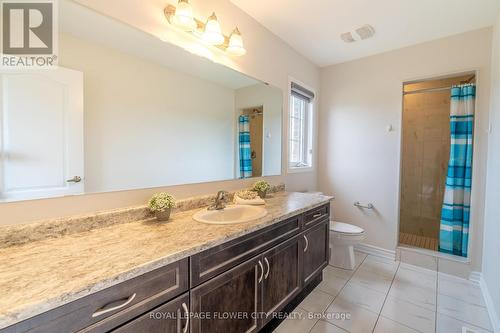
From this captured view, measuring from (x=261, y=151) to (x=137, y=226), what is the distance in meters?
1.33

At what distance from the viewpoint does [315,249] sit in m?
1.91

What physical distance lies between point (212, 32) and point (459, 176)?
2.75 metres

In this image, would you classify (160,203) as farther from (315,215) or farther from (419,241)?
(419,241)

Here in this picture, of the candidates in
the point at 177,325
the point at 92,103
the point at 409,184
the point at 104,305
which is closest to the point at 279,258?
the point at 177,325

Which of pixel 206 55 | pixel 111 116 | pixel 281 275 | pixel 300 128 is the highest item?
pixel 206 55

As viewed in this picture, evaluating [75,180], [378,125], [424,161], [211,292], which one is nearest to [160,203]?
[75,180]

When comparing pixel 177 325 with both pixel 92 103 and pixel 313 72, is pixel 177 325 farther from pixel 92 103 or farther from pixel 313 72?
pixel 313 72

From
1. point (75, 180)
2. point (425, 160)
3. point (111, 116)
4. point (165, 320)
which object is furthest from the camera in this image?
point (425, 160)

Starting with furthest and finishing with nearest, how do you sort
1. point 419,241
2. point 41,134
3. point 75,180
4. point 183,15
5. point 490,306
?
point 419,241 → point 490,306 → point 183,15 → point 75,180 → point 41,134


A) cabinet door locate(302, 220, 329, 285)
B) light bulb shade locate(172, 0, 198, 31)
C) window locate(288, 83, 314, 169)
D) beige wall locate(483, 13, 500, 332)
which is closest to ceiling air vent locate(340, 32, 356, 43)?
window locate(288, 83, 314, 169)

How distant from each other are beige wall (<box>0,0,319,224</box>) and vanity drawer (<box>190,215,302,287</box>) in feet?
1.94

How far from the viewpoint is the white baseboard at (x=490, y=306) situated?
1.56 metres

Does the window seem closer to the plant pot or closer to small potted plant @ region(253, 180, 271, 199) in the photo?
small potted plant @ region(253, 180, 271, 199)

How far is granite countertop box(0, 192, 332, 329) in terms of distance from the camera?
0.60 m
